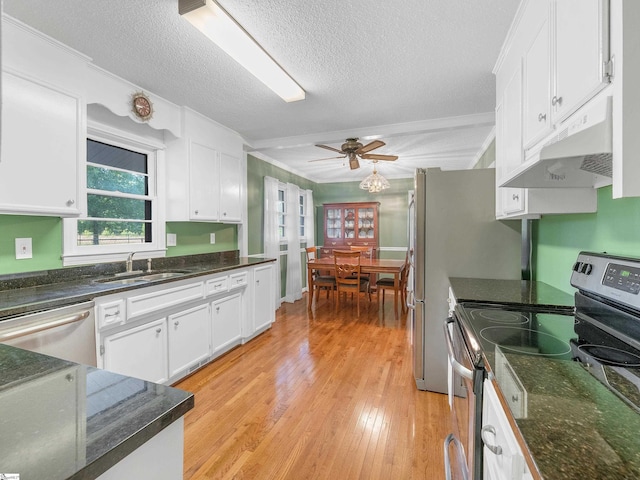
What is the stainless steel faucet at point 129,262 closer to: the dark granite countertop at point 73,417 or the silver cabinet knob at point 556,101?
the dark granite countertop at point 73,417

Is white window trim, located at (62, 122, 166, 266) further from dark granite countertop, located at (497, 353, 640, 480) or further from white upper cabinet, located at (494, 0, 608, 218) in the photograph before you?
white upper cabinet, located at (494, 0, 608, 218)

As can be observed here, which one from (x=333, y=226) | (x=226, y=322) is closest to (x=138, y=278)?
(x=226, y=322)

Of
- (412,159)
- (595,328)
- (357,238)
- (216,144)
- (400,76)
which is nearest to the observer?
(595,328)

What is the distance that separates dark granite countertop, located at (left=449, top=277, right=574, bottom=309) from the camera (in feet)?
5.03

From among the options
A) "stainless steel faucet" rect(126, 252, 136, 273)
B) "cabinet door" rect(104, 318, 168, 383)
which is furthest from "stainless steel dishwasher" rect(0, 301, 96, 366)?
"stainless steel faucet" rect(126, 252, 136, 273)

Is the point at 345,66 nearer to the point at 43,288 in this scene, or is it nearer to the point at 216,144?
the point at 216,144

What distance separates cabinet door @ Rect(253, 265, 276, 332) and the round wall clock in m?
1.80

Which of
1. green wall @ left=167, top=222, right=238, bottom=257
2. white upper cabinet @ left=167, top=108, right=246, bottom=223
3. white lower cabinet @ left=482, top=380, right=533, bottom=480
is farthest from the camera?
green wall @ left=167, top=222, right=238, bottom=257

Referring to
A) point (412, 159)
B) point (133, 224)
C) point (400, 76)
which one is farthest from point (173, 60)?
point (412, 159)

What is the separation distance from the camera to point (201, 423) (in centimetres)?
194

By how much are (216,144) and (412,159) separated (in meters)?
3.11

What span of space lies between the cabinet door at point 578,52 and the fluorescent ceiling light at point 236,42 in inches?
60.0

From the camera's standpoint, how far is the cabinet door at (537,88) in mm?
1258

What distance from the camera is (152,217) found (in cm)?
292
